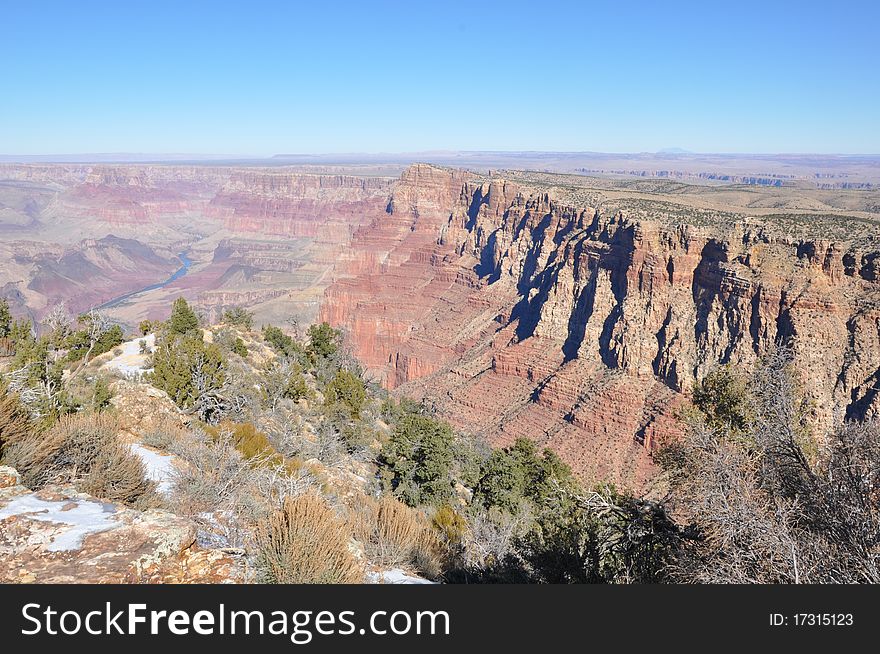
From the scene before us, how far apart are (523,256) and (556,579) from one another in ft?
265

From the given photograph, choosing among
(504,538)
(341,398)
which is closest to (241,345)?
(341,398)

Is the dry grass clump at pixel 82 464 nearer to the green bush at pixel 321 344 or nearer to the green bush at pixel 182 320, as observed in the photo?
the green bush at pixel 182 320

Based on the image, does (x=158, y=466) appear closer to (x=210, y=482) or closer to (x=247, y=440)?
(x=210, y=482)

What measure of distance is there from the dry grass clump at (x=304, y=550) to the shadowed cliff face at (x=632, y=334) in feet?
52.1

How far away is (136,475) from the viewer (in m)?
8.04

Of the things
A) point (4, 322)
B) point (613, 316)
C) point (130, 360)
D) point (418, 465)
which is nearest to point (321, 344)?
point (130, 360)

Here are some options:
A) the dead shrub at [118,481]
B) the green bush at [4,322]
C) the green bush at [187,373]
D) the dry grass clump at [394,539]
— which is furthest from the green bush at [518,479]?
the green bush at [4,322]

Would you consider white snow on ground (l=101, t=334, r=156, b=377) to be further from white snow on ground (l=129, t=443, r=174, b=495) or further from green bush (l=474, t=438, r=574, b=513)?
Result: green bush (l=474, t=438, r=574, b=513)

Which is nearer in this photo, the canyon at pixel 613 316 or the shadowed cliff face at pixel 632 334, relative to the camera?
the shadowed cliff face at pixel 632 334

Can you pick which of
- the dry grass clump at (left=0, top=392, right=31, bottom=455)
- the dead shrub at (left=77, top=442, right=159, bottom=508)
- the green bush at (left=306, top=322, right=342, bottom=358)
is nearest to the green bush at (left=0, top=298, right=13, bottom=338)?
the green bush at (left=306, top=322, right=342, bottom=358)

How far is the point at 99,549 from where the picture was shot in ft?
17.7

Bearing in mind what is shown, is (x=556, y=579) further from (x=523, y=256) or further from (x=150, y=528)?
(x=523, y=256)

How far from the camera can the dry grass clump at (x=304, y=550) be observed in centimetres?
520

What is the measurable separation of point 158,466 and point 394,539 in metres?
5.23
